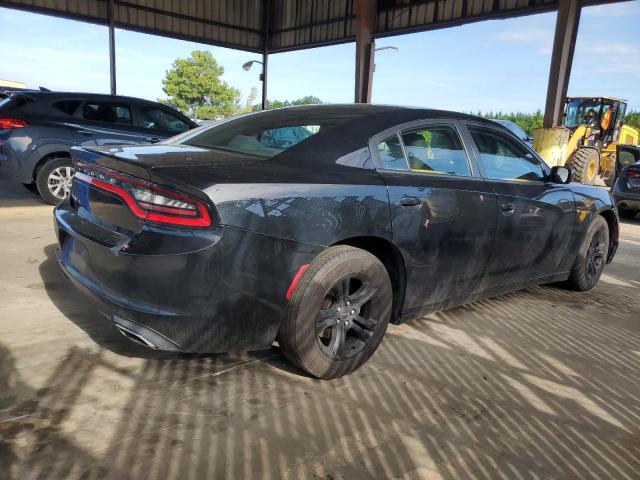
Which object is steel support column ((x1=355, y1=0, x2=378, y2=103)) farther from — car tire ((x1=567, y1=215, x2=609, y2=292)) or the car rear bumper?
the car rear bumper

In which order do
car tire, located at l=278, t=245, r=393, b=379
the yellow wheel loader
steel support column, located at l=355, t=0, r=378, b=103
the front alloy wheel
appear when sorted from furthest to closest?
1. steel support column, located at l=355, t=0, r=378, b=103
2. the yellow wheel loader
3. the front alloy wheel
4. car tire, located at l=278, t=245, r=393, b=379

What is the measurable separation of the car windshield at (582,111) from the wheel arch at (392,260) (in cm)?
1502

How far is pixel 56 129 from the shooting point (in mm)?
6172

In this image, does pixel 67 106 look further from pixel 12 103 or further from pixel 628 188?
pixel 628 188

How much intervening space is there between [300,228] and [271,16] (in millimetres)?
21546

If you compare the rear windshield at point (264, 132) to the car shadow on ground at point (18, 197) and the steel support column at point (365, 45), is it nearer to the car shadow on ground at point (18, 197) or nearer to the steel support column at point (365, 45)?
the car shadow on ground at point (18, 197)

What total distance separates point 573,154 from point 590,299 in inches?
394

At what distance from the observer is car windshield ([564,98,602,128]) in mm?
14805

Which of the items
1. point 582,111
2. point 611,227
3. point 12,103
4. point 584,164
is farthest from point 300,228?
point 582,111

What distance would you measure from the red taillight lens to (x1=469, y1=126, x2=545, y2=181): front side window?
217 inches

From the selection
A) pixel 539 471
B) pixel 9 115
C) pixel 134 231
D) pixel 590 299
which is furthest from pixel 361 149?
pixel 9 115

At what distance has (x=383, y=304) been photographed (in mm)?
2551

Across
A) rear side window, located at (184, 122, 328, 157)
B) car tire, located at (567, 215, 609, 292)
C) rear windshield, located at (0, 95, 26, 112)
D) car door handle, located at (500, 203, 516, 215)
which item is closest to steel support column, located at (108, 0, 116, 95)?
rear windshield, located at (0, 95, 26, 112)

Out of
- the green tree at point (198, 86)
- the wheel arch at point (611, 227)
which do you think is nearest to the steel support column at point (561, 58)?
the wheel arch at point (611, 227)
